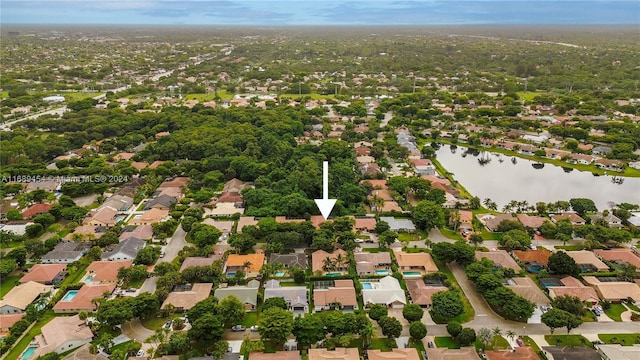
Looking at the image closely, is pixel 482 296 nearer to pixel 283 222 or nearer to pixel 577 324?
pixel 577 324

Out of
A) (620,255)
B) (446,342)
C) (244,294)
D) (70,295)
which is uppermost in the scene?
(620,255)

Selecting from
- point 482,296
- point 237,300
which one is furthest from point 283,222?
point 482,296

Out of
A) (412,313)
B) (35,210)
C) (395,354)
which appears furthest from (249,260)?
(35,210)

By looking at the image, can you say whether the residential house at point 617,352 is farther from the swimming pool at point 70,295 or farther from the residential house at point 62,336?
the swimming pool at point 70,295

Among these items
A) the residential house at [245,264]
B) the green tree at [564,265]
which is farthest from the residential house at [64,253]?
the green tree at [564,265]

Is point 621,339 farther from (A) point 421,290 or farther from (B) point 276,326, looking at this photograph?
(B) point 276,326

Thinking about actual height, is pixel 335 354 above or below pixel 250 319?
above

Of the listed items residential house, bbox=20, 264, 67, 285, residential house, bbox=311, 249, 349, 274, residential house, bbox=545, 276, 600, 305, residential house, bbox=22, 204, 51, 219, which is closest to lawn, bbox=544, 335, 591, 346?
residential house, bbox=545, 276, 600, 305
